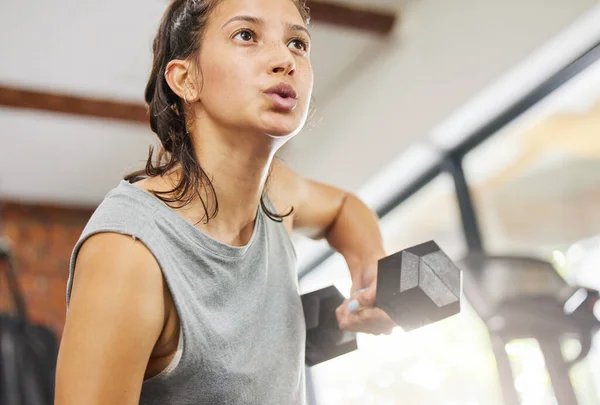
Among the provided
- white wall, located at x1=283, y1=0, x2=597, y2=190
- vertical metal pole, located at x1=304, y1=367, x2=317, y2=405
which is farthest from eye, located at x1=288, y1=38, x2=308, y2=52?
vertical metal pole, located at x1=304, y1=367, x2=317, y2=405

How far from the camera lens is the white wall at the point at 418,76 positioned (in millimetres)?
2447

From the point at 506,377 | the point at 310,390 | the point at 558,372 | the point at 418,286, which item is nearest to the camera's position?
the point at 418,286

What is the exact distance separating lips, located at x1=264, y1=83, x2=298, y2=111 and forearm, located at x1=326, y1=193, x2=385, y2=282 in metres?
0.36

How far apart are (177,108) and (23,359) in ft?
7.46

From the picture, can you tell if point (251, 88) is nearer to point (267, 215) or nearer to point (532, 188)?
point (267, 215)

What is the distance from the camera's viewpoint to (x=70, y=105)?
3.53m

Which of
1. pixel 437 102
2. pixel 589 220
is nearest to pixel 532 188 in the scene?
pixel 589 220

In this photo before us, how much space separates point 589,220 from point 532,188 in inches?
13.2

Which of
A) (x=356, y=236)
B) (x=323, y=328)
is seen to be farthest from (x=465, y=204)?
(x=323, y=328)

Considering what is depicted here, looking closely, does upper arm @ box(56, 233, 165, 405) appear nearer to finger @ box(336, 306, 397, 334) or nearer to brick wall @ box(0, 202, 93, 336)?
finger @ box(336, 306, 397, 334)

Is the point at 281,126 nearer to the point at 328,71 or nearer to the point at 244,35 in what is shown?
the point at 244,35

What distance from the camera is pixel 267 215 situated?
119 centimetres

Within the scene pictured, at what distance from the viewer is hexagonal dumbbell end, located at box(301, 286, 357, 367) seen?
3.93ft

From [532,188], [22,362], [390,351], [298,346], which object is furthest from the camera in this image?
[390,351]
